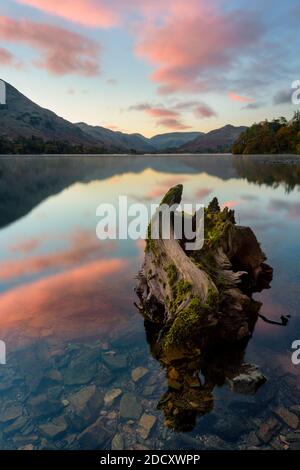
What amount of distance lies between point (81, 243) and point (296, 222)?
18.6 meters

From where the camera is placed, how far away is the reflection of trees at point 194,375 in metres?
8.59

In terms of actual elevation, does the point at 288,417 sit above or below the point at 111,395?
above

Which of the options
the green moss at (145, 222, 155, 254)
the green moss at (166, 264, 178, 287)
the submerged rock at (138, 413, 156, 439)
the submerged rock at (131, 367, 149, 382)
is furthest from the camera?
the green moss at (145, 222, 155, 254)

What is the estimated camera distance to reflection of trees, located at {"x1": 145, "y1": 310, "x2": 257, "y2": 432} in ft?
28.2

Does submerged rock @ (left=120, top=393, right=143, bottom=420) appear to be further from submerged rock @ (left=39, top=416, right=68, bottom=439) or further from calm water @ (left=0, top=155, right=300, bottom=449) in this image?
submerged rock @ (left=39, top=416, right=68, bottom=439)

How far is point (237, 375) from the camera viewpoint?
32.3 ft

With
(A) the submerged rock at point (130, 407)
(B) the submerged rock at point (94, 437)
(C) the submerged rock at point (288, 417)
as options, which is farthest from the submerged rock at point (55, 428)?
(C) the submerged rock at point (288, 417)

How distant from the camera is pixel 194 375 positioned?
9.89 metres

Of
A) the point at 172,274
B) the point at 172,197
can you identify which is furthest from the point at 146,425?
the point at 172,197

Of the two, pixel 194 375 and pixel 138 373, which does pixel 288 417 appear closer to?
pixel 194 375

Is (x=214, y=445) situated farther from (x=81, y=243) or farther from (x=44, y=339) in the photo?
(x=81, y=243)

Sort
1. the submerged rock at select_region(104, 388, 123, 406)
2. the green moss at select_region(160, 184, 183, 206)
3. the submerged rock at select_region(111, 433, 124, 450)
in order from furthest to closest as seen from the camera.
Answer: the green moss at select_region(160, 184, 183, 206)
the submerged rock at select_region(104, 388, 123, 406)
the submerged rock at select_region(111, 433, 124, 450)

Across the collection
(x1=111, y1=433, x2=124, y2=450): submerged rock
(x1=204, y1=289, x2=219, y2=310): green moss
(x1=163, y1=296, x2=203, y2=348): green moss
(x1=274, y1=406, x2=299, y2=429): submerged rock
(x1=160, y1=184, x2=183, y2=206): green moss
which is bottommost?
(x1=111, y1=433, x2=124, y2=450): submerged rock

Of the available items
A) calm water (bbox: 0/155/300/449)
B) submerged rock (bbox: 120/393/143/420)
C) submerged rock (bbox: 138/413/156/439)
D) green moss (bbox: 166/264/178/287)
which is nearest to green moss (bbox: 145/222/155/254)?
green moss (bbox: 166/264/178/287)
